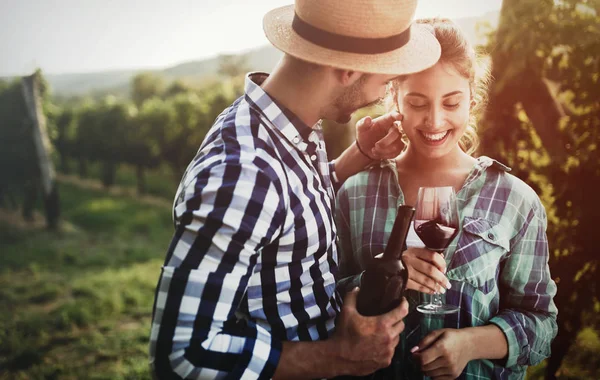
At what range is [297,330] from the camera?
1898mm

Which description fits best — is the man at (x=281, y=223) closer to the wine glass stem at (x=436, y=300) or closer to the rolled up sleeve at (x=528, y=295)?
the wine glass stem at (x=436, y=300)

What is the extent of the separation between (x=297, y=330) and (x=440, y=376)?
0.62 metres

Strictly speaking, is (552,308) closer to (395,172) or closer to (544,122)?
(395,172)

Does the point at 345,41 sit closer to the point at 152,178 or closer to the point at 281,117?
the point at 281,117

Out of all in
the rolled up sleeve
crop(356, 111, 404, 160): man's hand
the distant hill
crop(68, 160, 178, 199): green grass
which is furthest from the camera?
the distant hill

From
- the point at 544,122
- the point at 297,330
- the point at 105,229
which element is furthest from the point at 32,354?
the point at 105,229

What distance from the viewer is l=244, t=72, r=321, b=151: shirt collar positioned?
1.88 m

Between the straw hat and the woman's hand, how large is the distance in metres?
0.71

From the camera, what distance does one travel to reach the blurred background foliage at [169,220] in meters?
3.00

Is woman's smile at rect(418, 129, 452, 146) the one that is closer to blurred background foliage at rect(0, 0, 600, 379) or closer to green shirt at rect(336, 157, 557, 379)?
green shirt at rect(336, 157, 557, 379)

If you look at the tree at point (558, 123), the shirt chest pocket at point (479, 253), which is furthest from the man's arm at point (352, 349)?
the tree at point (558, 123)

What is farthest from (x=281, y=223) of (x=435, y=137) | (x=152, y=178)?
(x=152, y=178)

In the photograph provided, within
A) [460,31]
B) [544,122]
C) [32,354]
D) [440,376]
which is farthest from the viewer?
[32,354]

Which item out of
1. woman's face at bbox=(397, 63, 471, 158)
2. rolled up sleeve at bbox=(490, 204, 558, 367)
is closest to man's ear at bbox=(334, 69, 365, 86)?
woman's face at bbox=(397, 63, 471, 158)
